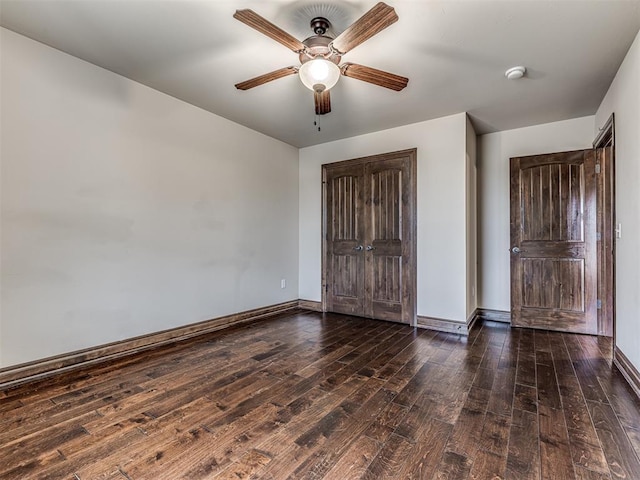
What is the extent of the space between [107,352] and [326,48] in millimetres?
3120

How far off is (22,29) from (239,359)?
3062 mm

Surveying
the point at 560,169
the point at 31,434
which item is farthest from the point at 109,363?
the point at 560,169

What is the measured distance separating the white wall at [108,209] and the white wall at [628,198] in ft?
12.5

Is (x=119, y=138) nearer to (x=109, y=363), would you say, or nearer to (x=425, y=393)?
(x=109, y=363)

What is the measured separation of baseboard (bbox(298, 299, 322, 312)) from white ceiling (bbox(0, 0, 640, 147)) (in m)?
2.80

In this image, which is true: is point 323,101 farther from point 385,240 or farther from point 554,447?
point 554,447

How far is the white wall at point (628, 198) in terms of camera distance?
2.34 m

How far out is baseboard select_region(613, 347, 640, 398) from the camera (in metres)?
2.25

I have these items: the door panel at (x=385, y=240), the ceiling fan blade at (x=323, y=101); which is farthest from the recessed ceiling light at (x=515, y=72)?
the ceiling fan blade at (x=323, y=101)

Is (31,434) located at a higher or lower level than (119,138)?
lower

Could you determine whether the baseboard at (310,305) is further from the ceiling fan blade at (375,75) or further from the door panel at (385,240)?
the ceiling fan blade at (375,75)

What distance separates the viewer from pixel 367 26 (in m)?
1.83

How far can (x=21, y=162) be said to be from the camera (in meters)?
2.42

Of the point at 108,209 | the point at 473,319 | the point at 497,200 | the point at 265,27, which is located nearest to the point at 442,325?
the point at 473,319
